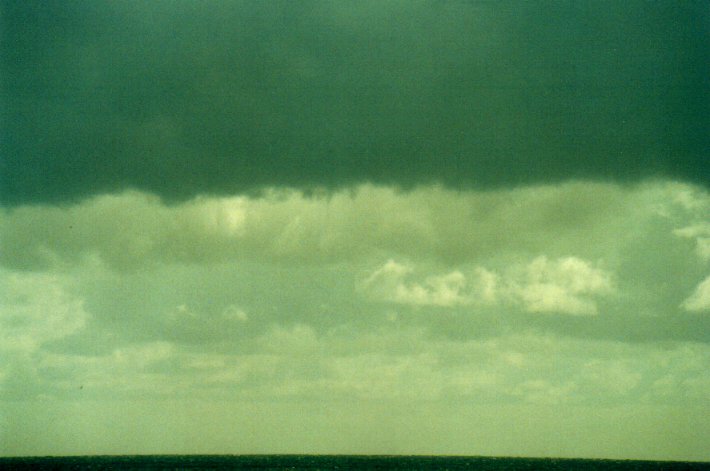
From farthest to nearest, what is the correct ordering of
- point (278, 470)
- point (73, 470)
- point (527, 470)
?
point (527, 470) → point (278, 470) → point (73, 470)

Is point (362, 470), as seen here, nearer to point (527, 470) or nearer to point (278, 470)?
point (278, 470)

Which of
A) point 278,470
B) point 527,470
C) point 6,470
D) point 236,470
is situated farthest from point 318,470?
point 6,470

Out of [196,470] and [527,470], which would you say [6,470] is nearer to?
[196,470]

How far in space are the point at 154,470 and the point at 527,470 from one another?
87.8m

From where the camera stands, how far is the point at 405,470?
19862 cm

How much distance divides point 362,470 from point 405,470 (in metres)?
17.0

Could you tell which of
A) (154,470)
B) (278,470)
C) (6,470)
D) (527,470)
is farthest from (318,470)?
(6,470)

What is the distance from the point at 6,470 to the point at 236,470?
53.2 m

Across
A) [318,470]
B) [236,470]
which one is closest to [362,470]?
[318,470]

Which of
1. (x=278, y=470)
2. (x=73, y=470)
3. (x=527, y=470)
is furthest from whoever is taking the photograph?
(x=527, y=470)

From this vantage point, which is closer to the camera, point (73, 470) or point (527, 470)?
point (73, 470)

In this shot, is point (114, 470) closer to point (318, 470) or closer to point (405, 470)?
point (318, 470)

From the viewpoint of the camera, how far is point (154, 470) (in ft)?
568

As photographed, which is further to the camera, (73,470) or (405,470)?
(405,470)
